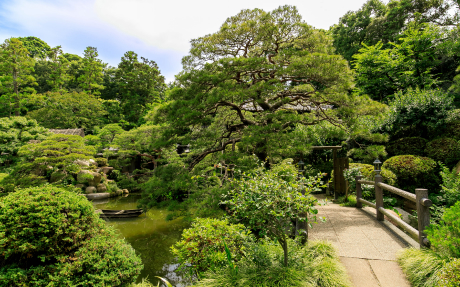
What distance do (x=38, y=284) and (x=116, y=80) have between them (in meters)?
23.8

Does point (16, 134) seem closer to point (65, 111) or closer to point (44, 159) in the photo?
point (44, 159)

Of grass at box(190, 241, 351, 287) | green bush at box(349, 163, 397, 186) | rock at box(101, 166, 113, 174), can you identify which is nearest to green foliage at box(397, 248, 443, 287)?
grass at box(190, 241, 351, 287)

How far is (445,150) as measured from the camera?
6809 millimetres

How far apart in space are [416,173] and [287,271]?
597 centimetres

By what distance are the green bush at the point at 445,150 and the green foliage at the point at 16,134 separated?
1460cm

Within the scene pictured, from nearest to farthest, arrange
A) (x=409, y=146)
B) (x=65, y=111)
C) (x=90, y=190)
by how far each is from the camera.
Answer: (x=409, y=146)
(x=90, y=190)
(x=65, y=111)

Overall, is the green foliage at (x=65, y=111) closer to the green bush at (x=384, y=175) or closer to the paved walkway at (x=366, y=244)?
the green bush at (x=384, y=175)

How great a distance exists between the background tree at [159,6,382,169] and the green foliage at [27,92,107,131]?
1414 cm

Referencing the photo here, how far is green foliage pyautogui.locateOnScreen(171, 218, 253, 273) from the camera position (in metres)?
3.04

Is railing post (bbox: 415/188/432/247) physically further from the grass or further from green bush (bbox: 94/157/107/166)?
green bush (bbox: 94/157/107/166)

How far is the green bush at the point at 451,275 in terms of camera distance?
200cm

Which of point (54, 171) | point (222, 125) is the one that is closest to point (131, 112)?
point (54, 171)

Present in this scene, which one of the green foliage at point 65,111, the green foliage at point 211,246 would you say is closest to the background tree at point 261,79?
the green foliage at point 211,246

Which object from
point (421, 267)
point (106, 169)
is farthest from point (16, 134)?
point (421, 267)
